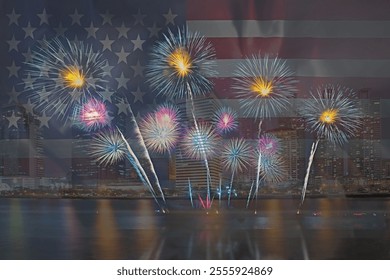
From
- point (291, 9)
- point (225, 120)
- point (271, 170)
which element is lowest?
point (271, 170)

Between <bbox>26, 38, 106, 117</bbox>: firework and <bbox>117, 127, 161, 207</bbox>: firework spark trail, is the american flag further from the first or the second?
<bbox>117, 127, 161, 207</bbox>: firework spark trail

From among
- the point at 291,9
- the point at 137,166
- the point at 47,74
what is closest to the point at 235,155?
the point at 137,166

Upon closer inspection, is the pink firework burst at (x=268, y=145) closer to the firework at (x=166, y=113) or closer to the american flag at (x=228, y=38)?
the american flag at (x=228, y=38)

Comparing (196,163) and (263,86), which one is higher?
(263,86)

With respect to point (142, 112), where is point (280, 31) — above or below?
above

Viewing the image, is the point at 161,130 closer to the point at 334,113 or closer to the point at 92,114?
the point at 92,114

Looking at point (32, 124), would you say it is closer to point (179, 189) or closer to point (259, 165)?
point (179, 189)

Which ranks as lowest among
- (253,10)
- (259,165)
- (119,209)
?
(119,209)
